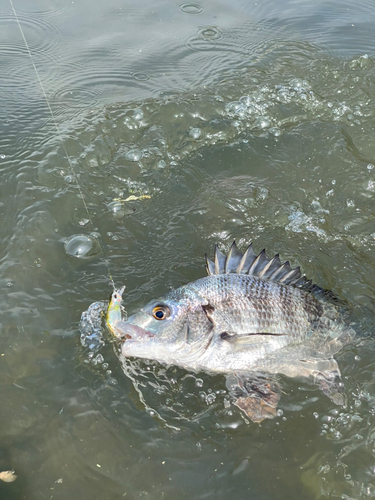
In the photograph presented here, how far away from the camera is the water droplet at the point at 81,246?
4203 millimetres

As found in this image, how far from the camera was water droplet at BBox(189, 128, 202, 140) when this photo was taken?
566 cm

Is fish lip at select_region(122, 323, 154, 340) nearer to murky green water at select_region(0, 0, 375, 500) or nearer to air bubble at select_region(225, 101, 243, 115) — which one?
murky green water at select_region(0, 0, 375, 500)

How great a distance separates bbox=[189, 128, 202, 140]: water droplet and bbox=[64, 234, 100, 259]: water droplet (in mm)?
2175

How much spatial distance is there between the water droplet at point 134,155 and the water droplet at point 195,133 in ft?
2.55

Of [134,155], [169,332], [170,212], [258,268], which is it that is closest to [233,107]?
[134,155]

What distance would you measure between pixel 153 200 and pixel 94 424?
256 centimetres

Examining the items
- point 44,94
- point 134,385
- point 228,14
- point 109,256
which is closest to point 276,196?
point 109,256

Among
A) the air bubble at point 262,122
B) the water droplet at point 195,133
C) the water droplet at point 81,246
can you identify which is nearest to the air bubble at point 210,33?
the air bubble at point 262,122

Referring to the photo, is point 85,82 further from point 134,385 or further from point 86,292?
point 134,385

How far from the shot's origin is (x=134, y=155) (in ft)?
17.5

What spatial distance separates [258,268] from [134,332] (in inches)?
46.5

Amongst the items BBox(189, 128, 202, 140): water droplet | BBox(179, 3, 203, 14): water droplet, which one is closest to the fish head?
BBox(189, 128, 202, 140): water droplet

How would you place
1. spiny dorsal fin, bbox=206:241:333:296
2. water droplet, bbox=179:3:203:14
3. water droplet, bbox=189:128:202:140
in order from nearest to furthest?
1. spiny dorsal fin, bbox=206:241:333:296
2. water droplet, bbox=189:128:202:140
3. water droplet, bbox=179:3:203:14

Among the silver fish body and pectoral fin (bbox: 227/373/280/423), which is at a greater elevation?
the silver fish body
